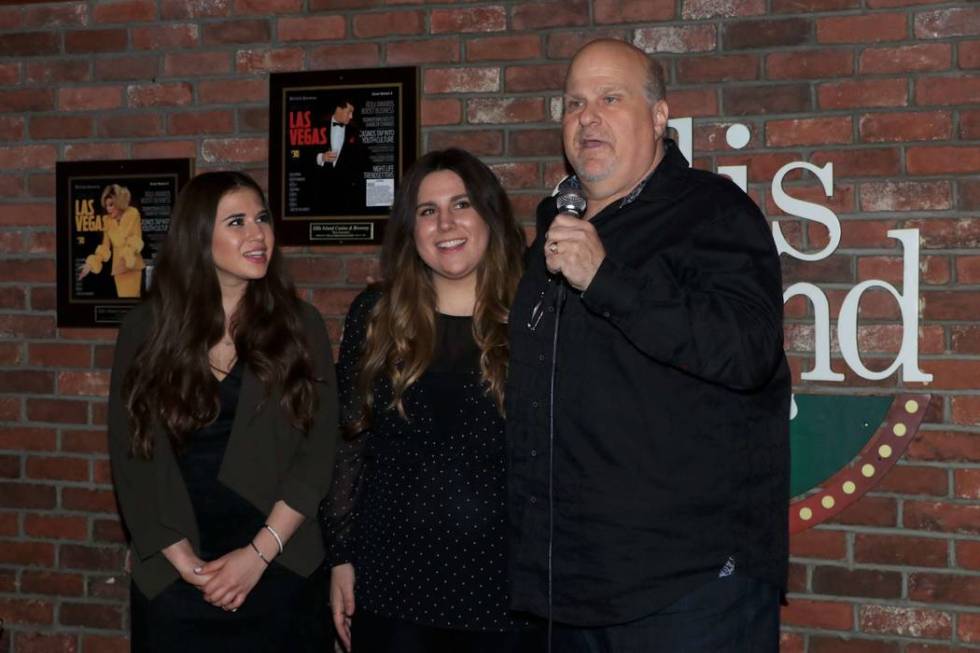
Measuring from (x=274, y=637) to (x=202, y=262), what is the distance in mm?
983

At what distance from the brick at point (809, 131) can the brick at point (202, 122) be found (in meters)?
1.69

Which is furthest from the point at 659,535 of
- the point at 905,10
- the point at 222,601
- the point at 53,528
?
the point at 53,528

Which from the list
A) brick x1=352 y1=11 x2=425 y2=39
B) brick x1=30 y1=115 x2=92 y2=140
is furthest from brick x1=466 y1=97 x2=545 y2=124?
brick x1=30 y1=115 x2=92 y2=140

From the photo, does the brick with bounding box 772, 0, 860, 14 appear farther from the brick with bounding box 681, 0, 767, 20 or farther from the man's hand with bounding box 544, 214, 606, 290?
the man's hand with bounding box 544, 214, 606, 290

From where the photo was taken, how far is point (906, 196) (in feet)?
9.80

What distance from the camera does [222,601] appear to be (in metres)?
2.73

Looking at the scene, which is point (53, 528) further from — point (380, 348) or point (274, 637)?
point (380, 348)

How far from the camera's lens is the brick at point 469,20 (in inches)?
129

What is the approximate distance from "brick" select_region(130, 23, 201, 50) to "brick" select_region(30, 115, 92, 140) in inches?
12.3

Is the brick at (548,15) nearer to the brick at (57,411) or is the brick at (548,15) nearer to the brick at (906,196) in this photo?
the brick at (906,196)

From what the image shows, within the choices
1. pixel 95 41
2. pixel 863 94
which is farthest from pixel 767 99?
pixel 95 41

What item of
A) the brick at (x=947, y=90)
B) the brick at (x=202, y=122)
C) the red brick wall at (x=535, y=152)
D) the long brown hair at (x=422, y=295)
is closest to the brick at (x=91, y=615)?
the red brick wall at (x=535, y=152)

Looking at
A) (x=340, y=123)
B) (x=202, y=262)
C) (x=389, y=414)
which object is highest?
(x=340, y=123)

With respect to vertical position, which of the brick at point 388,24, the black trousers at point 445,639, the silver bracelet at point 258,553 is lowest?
the black trousers at point 445,639
